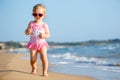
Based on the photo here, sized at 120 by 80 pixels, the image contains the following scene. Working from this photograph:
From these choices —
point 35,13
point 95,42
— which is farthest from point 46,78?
point 95,42

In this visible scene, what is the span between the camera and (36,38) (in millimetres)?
5641

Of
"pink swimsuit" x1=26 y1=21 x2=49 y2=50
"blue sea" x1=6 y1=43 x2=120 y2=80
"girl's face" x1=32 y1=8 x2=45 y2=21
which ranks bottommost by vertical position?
"blue sea" x1=6 y1=43 x2=120 y2=80

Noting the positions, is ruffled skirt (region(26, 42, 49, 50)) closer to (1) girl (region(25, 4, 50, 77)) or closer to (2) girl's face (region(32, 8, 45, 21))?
(1) girl (region(25, 4, 50, 77))

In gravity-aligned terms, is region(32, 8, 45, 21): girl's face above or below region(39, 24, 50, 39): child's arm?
above

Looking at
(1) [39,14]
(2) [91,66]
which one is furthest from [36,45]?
(2) [91,66]

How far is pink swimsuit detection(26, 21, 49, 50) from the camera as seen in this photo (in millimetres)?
5621

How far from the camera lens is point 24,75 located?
561 centimetres

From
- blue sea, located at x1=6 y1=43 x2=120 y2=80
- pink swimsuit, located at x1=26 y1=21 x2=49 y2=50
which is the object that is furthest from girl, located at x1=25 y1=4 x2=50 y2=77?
blue sea, located at x1=6 y1=43 x2=120 y2=80

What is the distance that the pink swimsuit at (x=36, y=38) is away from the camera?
5621mm

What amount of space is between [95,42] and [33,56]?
65.9 m

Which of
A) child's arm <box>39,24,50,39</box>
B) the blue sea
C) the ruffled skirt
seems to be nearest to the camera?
child's arm <box>39,24,50,39</box>

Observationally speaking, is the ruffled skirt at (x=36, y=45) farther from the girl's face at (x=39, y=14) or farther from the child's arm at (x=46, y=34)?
→ the girl's face at (x=39, y=14)

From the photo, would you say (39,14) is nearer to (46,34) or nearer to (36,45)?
(46,34)

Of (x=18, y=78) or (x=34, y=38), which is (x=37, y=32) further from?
(x=18, y=78)
